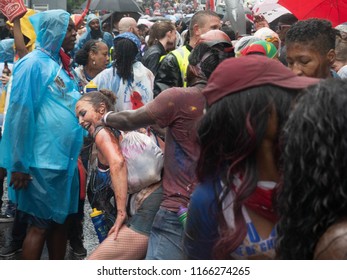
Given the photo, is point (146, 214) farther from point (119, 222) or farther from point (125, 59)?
point (125, 59)

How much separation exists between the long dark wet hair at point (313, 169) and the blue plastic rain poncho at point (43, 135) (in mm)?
3011

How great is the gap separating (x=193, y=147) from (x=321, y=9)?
4.02 meters

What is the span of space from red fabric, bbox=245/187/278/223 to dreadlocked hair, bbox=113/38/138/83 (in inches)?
174

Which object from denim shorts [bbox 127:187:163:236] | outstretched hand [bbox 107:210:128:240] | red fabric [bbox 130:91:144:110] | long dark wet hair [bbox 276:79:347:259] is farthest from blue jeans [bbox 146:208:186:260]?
red fabric [bbox 130:91:144:110]

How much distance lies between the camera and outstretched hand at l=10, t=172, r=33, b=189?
473 cm

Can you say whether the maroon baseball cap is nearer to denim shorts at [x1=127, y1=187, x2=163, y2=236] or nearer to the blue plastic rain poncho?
denim shorts at [x1=127, y1=187, x2=163, y2=236]

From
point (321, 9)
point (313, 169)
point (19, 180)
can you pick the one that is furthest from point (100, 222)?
point (321, 9)

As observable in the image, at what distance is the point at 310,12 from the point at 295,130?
5.18 m

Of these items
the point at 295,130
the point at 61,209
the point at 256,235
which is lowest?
the point at 61,209

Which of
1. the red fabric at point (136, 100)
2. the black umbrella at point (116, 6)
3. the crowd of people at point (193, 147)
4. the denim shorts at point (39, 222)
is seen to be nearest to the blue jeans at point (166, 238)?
the crowd of people at point (193, 147)

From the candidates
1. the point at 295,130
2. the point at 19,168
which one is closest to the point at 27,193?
the point at 19,168

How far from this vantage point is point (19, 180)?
475 centimetres

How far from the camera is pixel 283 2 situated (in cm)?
A: 707

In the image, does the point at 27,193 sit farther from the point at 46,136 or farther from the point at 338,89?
the point at 338,89
